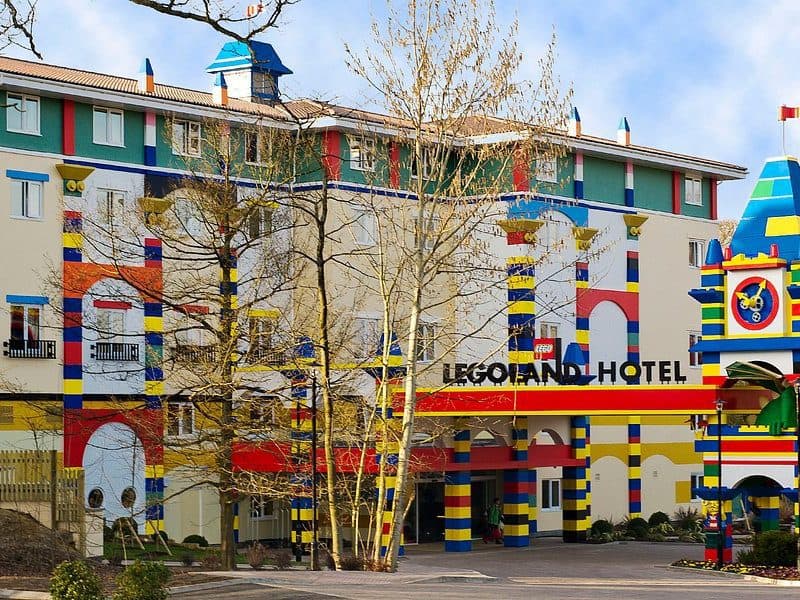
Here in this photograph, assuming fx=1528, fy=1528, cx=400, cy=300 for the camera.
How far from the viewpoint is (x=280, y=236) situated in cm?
5250

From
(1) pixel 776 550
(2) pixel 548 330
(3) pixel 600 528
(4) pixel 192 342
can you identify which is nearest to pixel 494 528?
(3) pixel 600 528

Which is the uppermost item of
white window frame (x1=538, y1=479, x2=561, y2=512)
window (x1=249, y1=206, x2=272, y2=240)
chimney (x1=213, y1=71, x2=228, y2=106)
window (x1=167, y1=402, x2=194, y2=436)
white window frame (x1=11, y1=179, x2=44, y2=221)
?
chimney (x1=213, y1=71, x2=228, y2=106)

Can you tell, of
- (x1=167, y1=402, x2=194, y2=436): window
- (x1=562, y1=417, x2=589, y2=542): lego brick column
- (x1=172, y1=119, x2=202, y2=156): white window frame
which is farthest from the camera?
(x1=562, y1=417, x2=589, y2=542): lego brick column

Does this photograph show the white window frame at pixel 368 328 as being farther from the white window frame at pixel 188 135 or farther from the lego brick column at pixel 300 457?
the white window frame at pixel 188 135

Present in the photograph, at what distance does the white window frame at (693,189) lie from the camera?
6631 centimetres

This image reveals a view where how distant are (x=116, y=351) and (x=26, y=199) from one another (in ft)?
19.1

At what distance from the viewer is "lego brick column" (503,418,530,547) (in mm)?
51062

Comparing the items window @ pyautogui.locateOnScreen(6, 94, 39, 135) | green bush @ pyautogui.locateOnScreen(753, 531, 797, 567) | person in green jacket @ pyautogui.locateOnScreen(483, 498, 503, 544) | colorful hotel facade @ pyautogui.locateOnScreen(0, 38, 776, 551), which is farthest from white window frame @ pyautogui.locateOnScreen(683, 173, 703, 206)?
window @ pyautogui.locateOnScreen(6, 94, 39, 135)

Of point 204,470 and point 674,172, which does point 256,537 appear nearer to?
point 204,470

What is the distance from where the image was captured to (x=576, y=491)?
2110 inches

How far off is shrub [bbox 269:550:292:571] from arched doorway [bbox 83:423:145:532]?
5.30m

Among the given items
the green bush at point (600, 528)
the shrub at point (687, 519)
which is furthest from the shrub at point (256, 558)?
the shrub at point (687, 519)

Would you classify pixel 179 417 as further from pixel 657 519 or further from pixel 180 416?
pixel 657 519

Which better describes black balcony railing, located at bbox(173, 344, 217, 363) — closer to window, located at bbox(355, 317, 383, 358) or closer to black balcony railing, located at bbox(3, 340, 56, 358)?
black balcony railing, located at bbox(3, 340, 56, 358)
